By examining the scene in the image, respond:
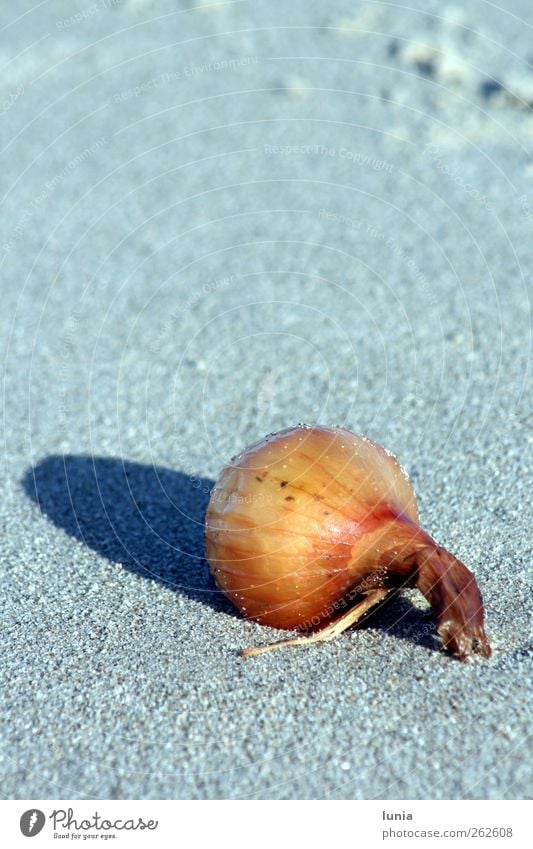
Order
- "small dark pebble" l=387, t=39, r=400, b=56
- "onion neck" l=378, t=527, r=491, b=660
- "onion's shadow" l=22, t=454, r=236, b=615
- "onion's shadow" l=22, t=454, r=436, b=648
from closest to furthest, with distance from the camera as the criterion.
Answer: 1. "onion neck" l=378, t=527, r=491, b=660
2. "onion's shadow" l=22, t=454, r=436, b=648
3. "onion's shadow" l=22, t=454, r=236, b=615
4. "small dark pebble" l=387, t=39, r=400, b=56

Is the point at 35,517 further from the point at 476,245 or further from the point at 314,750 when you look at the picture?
the point at 476,245

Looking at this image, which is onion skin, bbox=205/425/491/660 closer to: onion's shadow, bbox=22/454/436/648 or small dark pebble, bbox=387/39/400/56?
onion's shadow, bbox=22/454/436/648

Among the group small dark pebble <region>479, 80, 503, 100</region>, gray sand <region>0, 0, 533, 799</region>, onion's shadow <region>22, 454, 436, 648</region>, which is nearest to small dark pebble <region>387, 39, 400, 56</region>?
gray sand <region>0, 0, 533, 799</region>

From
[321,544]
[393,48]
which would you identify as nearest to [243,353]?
Answer: [321,544]

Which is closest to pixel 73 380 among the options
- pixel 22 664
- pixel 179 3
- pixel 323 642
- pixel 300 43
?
pixel 22 664

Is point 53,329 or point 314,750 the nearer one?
point 314,750
